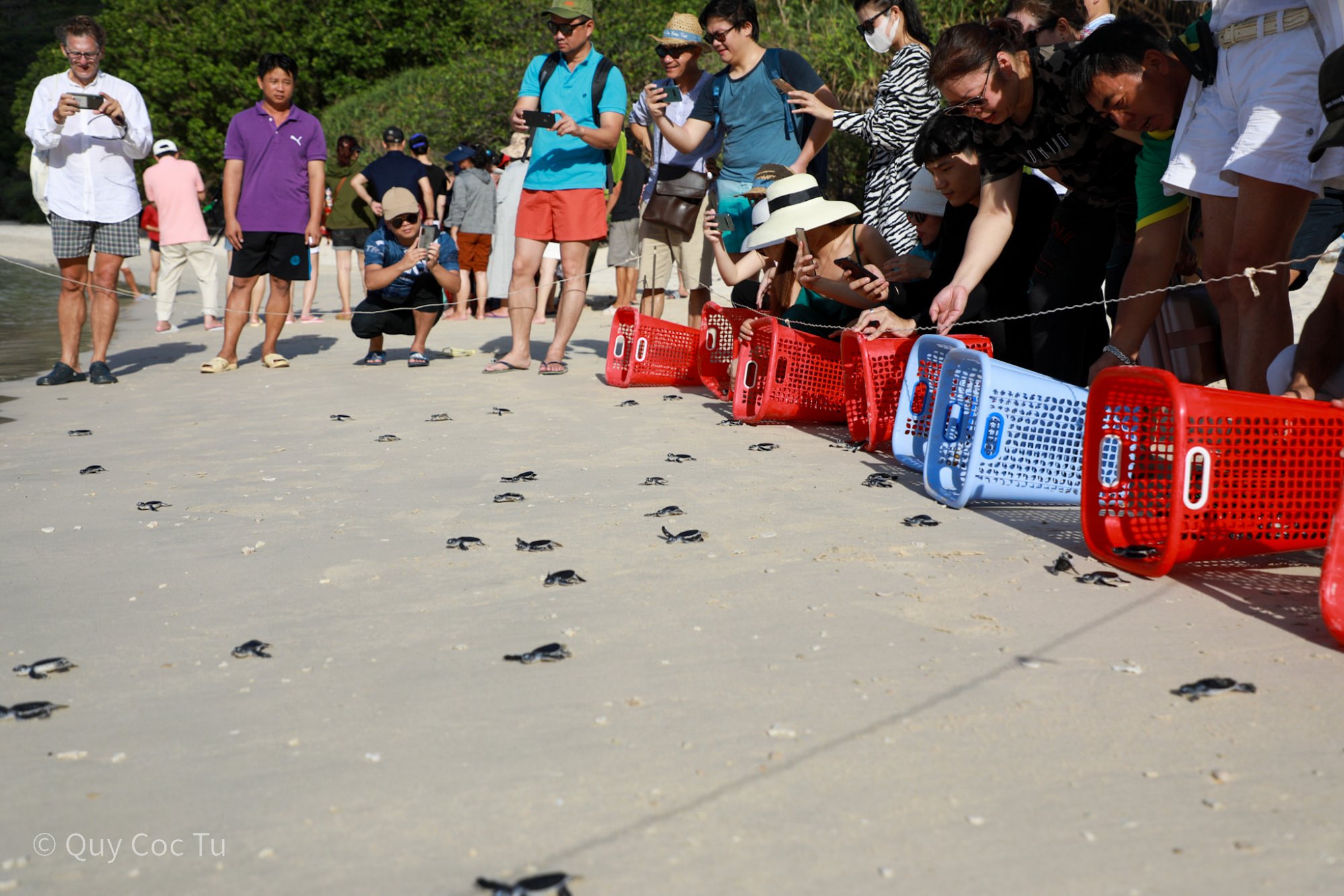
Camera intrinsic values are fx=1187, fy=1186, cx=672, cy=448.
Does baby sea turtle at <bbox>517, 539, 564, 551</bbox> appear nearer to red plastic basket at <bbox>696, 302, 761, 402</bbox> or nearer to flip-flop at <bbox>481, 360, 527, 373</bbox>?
red plastic basket at <bbox>696, 302, 761, 402</bbox>

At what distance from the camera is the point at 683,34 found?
24.3ft

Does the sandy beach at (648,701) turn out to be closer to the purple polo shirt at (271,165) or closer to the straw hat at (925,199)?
the straw hat at (925,199)

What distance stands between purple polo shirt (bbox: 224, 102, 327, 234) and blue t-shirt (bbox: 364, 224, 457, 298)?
542 mm

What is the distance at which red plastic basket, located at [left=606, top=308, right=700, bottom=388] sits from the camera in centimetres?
711

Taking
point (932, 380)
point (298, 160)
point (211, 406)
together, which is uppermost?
point (298, 160)

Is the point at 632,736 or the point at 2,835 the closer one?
the point at 2,835

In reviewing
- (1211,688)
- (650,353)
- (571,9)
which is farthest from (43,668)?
(571,9)

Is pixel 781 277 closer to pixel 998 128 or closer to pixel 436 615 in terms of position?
pixel 998 128

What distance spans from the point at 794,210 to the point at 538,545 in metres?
2.61

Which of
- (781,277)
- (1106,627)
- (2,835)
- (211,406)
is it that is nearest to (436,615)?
(2,835)

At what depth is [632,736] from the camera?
2264 mm

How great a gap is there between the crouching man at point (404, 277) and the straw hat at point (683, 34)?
212 cm

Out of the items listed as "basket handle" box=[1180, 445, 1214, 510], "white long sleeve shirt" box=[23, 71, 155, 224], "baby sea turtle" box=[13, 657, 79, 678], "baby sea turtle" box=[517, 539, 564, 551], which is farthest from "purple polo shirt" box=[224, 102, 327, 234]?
"basket handle" box=[1180, 445, 1214, 510]

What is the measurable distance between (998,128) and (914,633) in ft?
8.32
